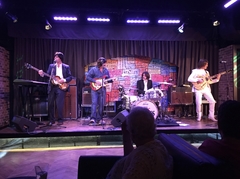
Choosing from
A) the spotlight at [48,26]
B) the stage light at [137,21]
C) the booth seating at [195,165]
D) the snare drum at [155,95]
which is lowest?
the booth seating at [195,165]

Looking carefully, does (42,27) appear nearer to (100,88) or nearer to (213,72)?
(100,88)

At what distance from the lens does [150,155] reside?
60.0 inches

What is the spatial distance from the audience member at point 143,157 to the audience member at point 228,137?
0.33m

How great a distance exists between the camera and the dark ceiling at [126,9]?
261 inches

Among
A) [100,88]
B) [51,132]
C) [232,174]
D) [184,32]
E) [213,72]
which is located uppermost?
[184,32]

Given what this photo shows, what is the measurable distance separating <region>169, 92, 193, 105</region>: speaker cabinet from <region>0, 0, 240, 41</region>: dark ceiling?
2414 millimetres

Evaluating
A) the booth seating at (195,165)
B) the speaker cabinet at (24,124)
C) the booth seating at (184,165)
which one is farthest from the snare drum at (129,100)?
the booth seating at (195,165)

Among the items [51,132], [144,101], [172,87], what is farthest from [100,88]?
[172,87]

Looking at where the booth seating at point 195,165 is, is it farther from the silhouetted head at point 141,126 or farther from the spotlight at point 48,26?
the spotlight at point 48,26

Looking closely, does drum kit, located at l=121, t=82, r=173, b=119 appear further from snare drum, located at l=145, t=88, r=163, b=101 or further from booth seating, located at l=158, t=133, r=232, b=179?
booth seating, located at l=158, t=133, r=232, b=179

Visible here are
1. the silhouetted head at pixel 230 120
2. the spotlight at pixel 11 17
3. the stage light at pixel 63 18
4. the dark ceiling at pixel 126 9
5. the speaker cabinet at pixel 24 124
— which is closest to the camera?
the silhouetted head at pixel 230 120

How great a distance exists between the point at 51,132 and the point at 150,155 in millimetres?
4201

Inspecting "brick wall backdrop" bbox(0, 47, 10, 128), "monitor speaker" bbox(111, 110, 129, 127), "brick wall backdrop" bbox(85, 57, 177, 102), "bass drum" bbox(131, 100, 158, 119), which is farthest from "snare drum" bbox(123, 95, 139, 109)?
"brick wall backdrop" bbox(0, 47, 10, 128)

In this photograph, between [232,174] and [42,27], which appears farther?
[42,27]
